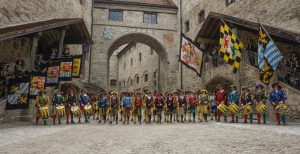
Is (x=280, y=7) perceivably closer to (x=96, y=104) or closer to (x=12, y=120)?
(x=96, y=104)

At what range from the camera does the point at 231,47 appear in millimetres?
10898

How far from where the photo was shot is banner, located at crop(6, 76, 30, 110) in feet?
29.2

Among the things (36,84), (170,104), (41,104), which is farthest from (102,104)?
(170,104)

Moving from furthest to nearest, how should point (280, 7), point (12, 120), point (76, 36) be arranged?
point (76, 36), point (280, 7), point (12, 120)

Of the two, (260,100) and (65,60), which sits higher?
(65,60)

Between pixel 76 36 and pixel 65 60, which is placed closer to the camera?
pixel 65 60

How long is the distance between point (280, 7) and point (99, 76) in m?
15.2

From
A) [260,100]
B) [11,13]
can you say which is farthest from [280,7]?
[11,13]

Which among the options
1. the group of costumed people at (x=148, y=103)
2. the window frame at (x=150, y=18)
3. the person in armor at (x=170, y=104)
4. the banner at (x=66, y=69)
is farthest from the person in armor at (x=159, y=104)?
the window frame at (x=150, y=18)

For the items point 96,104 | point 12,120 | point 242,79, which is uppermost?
point 242,79

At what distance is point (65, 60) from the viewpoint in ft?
36.6

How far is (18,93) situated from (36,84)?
0.85m

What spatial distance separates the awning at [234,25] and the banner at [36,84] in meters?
9.43

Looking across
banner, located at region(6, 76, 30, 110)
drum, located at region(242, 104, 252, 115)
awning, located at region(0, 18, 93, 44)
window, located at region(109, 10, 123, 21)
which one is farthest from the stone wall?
banner, located at region(6, 76, 30, 110)
